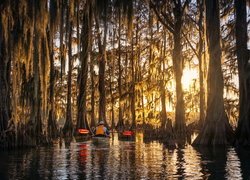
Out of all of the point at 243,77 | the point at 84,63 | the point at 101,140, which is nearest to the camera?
the point at 243,77

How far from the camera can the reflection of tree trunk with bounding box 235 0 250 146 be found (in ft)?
76.8

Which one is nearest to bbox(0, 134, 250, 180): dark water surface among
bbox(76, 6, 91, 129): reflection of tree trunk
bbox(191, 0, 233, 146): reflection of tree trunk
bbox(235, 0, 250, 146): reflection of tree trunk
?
bbox(191, 0, 233, 146): reflection of tree trunk

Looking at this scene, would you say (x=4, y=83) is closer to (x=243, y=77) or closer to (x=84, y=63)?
(x=243, y=77)

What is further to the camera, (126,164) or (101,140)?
(101,140)

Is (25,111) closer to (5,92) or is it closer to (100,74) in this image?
(5,92)

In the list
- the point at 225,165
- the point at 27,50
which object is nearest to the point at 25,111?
the point at 27,50

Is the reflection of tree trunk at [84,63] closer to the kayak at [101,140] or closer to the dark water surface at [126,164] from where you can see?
the kayak at [101,140]

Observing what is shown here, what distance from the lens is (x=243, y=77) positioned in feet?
81.1

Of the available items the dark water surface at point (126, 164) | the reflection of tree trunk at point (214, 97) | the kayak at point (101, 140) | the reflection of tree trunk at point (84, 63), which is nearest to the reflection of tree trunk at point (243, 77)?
the reflection of tree trunk at point (214, 97)

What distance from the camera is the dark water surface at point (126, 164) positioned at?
14.4m

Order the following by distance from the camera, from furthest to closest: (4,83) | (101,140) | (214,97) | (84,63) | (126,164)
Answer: (84,63)
(101,140)
(214,97)
(4,83)
(126,164)

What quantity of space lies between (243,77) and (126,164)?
10082mm

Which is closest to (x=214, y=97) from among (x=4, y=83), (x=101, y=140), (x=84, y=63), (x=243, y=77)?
(x=243, y=77)

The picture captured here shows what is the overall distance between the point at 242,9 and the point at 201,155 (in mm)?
9802
